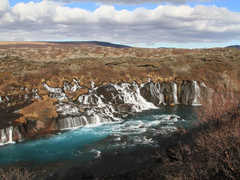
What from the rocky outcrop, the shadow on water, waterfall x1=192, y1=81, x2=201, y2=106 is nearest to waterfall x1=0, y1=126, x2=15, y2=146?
the rocky outcrop

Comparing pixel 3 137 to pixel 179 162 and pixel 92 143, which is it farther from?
pixel 179 162

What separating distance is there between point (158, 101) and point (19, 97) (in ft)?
75.4

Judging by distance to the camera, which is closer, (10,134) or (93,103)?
(10,134)

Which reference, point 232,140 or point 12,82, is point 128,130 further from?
point 12,82

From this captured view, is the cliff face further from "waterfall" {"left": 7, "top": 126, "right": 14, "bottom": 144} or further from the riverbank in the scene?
the riverbank

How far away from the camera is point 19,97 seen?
37312 mm

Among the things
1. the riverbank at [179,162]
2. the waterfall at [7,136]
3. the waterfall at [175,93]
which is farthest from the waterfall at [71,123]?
the waterfall at [175,93]

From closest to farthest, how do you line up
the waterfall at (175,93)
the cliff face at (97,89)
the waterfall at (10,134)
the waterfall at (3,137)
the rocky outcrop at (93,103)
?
the waterfall at (3,137) → the waterfall at (10,134) → the rocky outcrop at (93,103) → the cliff face at (97,89) → the waterfall at (175,93)

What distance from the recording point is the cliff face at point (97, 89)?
31703 millimetres

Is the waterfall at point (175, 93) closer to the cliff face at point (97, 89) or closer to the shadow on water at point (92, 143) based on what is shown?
the cliff face at point (97, 89)

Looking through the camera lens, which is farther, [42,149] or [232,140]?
[42,149]

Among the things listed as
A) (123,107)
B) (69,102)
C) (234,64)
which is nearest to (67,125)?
(69,102)

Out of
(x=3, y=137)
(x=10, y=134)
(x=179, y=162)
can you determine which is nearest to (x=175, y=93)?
(x=10, y=134)

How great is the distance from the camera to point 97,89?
1695 inches
